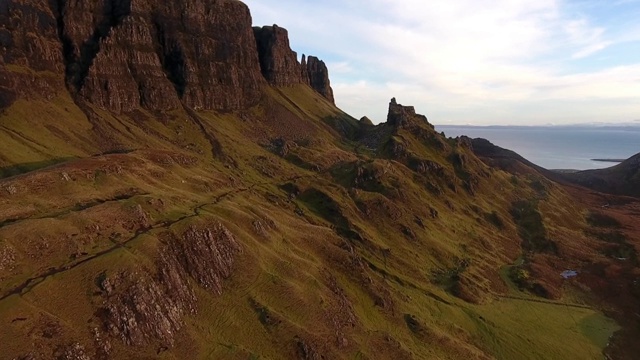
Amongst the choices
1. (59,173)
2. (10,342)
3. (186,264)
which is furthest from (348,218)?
(10,342)

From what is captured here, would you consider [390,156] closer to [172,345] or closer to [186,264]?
[186,264]

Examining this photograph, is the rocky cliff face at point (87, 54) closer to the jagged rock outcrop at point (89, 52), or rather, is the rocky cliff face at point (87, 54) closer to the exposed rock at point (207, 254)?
the jagged rock outcrop at point (89, 52)

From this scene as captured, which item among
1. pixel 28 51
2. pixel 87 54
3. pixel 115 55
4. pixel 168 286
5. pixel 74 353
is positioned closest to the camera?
pixel 74 353

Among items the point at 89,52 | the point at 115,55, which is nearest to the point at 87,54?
the point at 89,52

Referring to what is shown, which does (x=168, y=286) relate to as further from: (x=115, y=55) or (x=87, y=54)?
(x=87, y=54)

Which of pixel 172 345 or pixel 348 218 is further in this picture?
pixel 348 218

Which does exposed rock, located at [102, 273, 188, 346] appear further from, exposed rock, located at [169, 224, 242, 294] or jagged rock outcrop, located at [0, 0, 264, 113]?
jagged rock outcrop, located at [0, 0, 264, 113]
